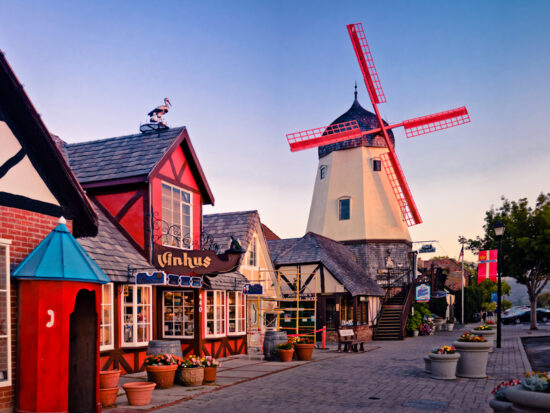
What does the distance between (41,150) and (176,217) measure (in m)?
8.21

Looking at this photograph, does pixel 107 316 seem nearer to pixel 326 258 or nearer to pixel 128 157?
pixel 128 157

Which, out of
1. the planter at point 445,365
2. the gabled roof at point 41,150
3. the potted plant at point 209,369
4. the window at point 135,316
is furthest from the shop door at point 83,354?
the planter at point 445,365

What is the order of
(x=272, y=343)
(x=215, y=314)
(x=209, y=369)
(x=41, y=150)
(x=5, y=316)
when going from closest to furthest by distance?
1. (x=5, y=316)
2. (x=41, y=150)
3. (x=209, y=369)
4. (x=215, y=314)
5. (x=272, y=343)

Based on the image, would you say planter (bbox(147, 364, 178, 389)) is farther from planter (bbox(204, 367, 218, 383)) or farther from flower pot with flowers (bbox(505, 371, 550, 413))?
flower pot with flowers (bbox(505, 371, 550, 413))

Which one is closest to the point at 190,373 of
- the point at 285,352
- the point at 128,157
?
the point at 285,352

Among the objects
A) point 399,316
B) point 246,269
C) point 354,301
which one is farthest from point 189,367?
point 399,316

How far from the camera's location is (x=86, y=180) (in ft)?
55.1

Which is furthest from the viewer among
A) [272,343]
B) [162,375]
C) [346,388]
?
[272,343]

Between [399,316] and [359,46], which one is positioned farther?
[359,46]

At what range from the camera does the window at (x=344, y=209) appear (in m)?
37.9

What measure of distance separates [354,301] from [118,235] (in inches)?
618

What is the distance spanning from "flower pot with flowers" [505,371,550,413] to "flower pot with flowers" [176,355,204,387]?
28.4 ft

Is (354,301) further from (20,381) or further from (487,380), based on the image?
(20,381)

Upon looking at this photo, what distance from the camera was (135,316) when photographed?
15.3 meters
